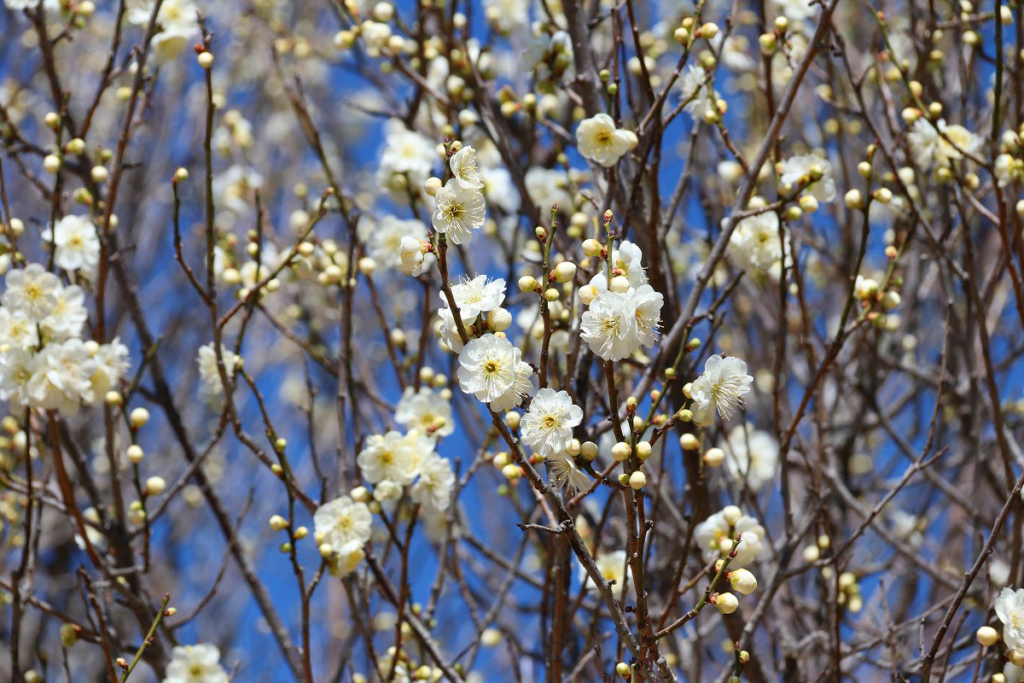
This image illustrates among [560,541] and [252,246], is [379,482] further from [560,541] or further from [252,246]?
[252,246]

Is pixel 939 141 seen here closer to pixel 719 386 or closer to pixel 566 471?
pixel 719 386

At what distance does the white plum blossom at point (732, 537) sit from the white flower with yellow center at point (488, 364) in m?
0.80

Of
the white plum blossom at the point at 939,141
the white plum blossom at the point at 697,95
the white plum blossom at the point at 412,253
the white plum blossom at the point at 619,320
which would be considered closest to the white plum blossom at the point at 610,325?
the white plum blossom at the point at 619,320

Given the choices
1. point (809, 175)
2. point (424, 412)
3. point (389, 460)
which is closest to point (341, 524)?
point (389, 460)

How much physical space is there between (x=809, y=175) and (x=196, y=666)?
6.88 ft

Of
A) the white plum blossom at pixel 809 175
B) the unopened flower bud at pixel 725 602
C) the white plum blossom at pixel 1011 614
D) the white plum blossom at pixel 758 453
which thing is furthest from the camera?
the white plum blossom at pixel 758 453

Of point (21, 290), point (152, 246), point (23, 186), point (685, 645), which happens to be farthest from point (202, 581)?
point (21, 290)

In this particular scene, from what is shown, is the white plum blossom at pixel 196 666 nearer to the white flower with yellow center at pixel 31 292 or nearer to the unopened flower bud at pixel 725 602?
the white flower with yellow center at pixel 31 292

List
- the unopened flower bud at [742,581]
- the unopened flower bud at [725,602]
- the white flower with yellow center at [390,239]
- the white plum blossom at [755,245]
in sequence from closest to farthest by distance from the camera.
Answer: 1. the unopened flower bud at [725,602]
2. the unopened flower bud at [742,581]
3. the white plum blossom at [755,245]
4. the white flower with yellow center at [390,239]

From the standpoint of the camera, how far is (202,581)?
6109mm

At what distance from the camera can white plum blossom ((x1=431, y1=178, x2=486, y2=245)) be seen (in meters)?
1.81

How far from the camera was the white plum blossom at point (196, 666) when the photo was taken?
8.91ft

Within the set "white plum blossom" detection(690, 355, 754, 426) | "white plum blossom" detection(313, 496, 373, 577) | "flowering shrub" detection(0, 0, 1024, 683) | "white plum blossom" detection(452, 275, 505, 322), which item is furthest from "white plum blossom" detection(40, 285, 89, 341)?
"white plum blossom" detection(690, 355, 754, 426)

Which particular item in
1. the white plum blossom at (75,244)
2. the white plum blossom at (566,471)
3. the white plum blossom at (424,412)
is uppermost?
the white plum blossom at (75,244)
